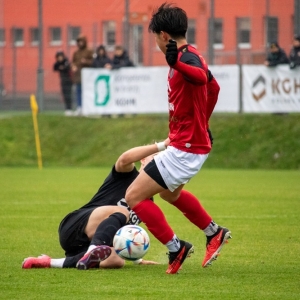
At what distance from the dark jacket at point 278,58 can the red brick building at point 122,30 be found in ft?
6.47

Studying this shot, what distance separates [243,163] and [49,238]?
12.8 m

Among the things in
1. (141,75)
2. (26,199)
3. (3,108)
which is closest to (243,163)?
(141,75)

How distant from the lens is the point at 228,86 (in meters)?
23.3

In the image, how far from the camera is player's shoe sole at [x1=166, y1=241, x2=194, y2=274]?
779cm

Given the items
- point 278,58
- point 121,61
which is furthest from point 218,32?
point 278,58

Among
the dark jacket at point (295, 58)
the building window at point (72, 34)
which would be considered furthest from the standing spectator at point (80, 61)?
the building window at point (72, 34)

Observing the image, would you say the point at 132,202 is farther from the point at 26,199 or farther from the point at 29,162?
the point at 29,162

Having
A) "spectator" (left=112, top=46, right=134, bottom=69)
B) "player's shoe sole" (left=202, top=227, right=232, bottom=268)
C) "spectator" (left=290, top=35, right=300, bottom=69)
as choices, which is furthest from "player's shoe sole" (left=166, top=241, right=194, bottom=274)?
"spectator" (left=112, top=46, right=134, bottom=69)

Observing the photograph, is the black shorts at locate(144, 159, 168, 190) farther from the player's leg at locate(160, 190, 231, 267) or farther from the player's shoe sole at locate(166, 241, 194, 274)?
the player's shoe sole at locate(166, 241, 194, 274)

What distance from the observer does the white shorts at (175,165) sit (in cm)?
762

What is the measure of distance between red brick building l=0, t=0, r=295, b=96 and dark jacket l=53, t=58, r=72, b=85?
1617 mm

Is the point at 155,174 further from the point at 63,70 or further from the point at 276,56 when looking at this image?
the point at 63,70

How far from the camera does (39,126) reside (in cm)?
2595

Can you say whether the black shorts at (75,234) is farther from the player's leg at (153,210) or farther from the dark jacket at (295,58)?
the dark jacket at (295,58)
